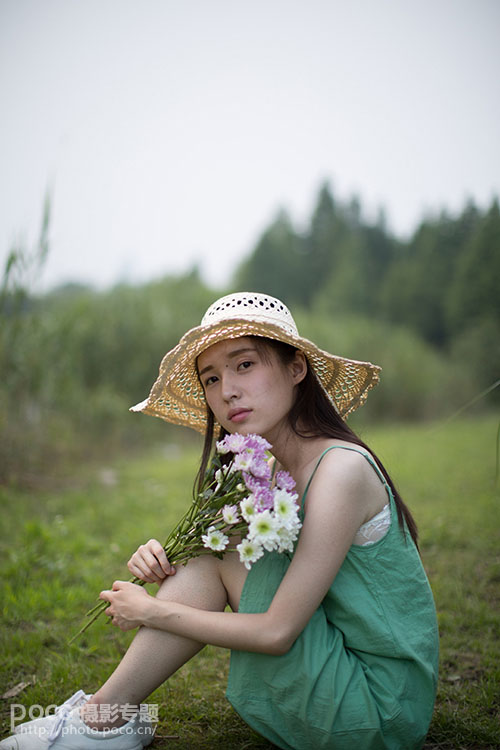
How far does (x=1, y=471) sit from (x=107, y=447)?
2120 mm

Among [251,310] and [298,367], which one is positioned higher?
[251,310]

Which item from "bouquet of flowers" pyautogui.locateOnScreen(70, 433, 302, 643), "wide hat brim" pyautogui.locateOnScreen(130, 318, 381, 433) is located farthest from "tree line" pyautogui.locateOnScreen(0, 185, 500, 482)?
"bouquet of flowers" pyautogui.locateOnScreen(70, 433, 302, 643)

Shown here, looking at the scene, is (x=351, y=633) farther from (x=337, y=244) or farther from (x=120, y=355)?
(x=337, y=244)

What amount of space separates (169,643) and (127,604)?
14 cm

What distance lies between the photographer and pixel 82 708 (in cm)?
147

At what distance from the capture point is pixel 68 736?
1422 mm

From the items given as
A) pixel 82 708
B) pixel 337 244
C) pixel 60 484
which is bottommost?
pixel 82 708

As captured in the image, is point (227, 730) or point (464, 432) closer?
point (227, 730)

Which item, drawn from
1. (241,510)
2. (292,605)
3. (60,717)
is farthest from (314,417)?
(60,717)

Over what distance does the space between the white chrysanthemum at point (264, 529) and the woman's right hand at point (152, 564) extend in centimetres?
37

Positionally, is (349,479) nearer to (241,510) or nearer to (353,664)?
(241,510)

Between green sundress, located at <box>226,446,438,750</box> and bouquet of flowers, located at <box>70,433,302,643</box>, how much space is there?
0.14 metres

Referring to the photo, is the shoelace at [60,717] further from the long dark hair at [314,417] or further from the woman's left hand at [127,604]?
the long dark hair at [314,417]

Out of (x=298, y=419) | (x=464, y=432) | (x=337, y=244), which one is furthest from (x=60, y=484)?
(x=337, y=244)
